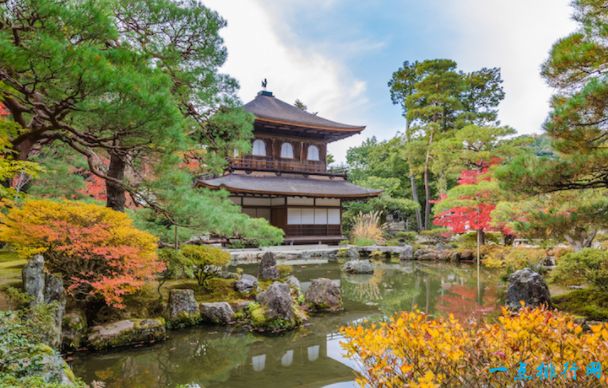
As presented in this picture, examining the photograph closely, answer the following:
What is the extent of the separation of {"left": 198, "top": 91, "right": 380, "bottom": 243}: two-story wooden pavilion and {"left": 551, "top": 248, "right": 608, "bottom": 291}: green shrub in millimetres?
10284

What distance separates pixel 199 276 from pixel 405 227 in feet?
65.8

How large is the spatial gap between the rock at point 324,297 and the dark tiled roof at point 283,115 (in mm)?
9863

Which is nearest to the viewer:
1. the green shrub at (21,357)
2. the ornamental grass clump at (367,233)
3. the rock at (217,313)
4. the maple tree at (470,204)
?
the green shrub at (21,357)

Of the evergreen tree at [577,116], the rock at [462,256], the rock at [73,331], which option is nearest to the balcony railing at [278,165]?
the rock at [462,256]

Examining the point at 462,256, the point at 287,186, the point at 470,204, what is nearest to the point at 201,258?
the point at 287,186

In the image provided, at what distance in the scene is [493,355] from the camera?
1976mm

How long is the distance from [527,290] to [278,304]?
3.78m

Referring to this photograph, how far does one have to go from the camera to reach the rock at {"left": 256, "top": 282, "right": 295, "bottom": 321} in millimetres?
5441

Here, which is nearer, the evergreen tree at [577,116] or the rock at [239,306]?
the evergreen tree at [577,116]

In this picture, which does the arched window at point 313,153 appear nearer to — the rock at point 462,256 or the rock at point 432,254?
the rock at point 432,254

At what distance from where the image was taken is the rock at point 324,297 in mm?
6465

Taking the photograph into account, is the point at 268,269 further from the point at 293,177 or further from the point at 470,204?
the point at 293,177

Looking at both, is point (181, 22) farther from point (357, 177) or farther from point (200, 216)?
point (357, 177)

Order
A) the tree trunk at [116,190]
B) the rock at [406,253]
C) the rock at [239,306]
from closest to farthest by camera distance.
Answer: the rock at [239,306] → the tree trunk at [116,190] → the rock at [406,253]
